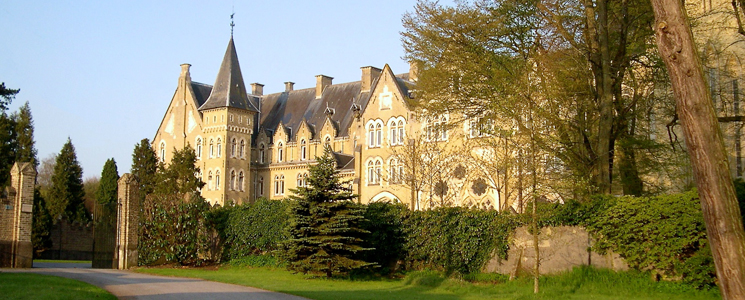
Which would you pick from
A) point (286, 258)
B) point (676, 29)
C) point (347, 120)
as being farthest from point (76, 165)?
point (676, 29)

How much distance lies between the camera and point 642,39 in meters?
24.7

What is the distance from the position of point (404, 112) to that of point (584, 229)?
88.8ft

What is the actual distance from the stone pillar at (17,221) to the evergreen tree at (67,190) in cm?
3344

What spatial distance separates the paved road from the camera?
1776 cm

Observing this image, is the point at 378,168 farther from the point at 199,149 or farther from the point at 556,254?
the point at 556,254

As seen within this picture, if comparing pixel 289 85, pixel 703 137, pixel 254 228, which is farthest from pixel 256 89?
pixel 703 137

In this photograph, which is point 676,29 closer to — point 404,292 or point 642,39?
point 404,292

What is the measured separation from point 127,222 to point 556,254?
17250 millimetres

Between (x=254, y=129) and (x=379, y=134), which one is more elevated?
Answer: (x=254, y=129)

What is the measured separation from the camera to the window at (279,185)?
221ft

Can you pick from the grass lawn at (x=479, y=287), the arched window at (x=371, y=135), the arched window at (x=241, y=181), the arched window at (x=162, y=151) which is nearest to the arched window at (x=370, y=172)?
the arched window at (x=371, y=135)

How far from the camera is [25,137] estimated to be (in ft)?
214

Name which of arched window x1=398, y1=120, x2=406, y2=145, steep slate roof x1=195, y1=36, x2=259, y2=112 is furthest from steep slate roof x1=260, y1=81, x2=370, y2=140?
arched window x1=398, y1=120, x2=406, y2=145

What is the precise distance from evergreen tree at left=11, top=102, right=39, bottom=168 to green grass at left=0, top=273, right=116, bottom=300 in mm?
46618
